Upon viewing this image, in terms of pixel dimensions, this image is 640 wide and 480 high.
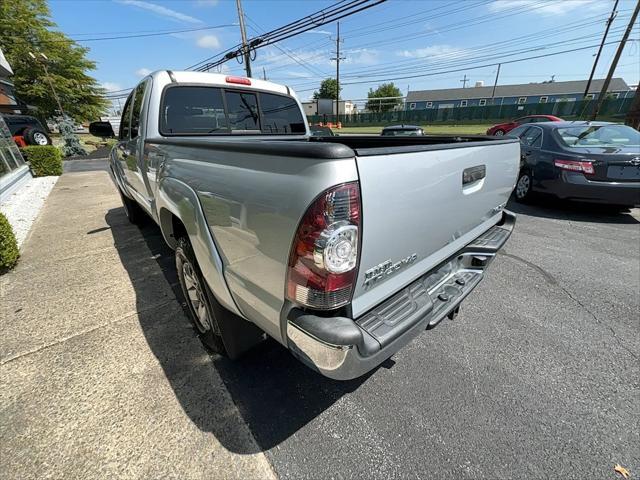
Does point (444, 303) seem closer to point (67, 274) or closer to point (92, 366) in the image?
point (92, 366)

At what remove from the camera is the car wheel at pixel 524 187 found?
19.2 ft

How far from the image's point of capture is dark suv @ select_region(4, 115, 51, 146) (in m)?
14.1

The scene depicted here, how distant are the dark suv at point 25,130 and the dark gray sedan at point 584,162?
1983 centimetres

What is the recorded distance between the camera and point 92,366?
2.15 metres

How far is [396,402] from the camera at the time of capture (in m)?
1.86

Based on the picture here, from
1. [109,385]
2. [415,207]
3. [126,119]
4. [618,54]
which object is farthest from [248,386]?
[618,54]

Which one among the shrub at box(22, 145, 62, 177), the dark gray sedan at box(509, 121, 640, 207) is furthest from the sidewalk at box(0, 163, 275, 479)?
the shrub at box(22, 145, 62, 177)

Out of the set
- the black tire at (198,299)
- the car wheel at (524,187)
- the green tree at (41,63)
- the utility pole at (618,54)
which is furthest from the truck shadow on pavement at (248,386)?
the green tree at (41,63)

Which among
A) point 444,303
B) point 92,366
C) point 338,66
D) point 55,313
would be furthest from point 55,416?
point 338,66

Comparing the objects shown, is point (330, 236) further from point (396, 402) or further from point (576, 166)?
point (576, 166)

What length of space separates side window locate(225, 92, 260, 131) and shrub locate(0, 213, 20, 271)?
300 centimetres

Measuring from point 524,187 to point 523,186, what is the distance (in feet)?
0.12

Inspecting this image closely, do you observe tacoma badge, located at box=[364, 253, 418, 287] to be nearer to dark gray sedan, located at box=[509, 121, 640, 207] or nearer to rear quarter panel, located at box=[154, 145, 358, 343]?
rear quarter panel, located at box=[154, 145, 358, 343]

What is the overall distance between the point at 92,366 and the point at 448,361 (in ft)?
8.53
